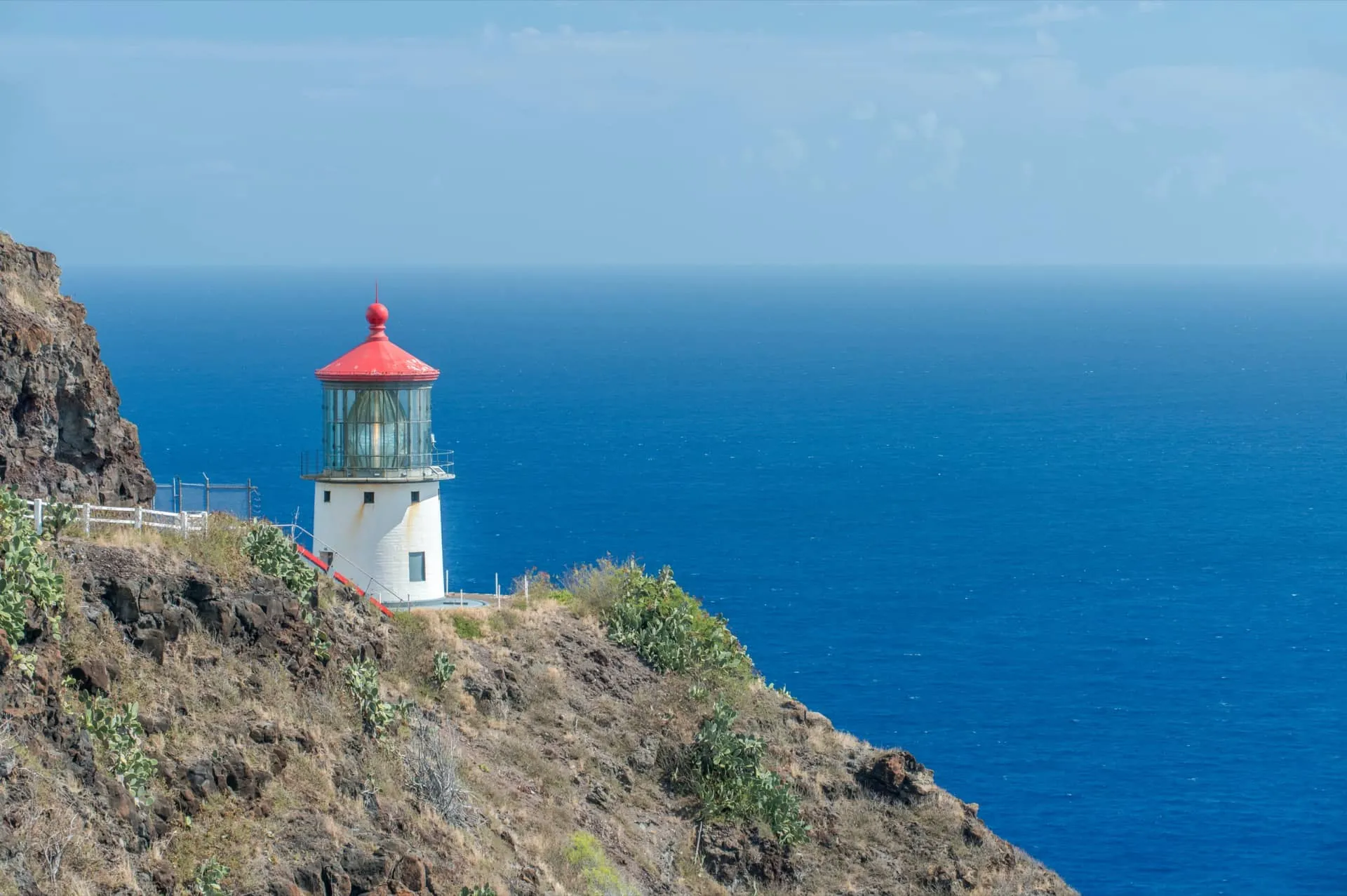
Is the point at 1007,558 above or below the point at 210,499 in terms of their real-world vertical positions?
above

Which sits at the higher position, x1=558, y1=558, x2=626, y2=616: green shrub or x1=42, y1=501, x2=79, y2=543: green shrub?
x1=558, y1=558, x2=626, y2=616: green shrub

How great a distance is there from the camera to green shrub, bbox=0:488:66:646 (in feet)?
68.1

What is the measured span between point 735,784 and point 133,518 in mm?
10884

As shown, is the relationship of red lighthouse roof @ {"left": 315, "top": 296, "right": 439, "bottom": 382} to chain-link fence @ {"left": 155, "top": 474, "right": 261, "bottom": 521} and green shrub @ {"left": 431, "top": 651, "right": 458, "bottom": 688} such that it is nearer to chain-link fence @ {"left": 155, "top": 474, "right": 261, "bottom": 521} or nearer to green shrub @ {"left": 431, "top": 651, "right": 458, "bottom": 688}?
chain-link fence @ {"left": 155, "top": 474, "right": 261, "bottom": 521}

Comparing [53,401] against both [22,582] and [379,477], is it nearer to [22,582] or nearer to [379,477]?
[22,582]

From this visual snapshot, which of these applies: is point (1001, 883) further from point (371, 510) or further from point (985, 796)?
point (985, 796)

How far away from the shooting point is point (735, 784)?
Answer: 3014cm

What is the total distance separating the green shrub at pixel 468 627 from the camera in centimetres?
3172

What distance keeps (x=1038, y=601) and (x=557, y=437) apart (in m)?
58.3

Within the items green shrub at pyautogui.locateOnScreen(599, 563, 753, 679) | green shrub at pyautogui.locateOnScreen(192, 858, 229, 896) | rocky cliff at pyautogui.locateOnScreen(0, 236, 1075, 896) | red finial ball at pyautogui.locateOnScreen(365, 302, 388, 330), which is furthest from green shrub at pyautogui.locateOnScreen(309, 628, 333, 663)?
red finial ball at pyautogui.locateOnScreen(365, 302, 388, 330)

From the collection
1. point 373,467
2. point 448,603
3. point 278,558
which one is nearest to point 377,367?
point 373,467

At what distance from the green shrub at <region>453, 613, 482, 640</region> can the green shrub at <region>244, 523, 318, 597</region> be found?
16.2 ft

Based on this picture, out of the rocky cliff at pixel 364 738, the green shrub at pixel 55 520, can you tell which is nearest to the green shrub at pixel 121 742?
the rocky cliff at pixel 364 738

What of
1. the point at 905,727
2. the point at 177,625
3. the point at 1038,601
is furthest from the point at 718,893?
the point at 1038,601
